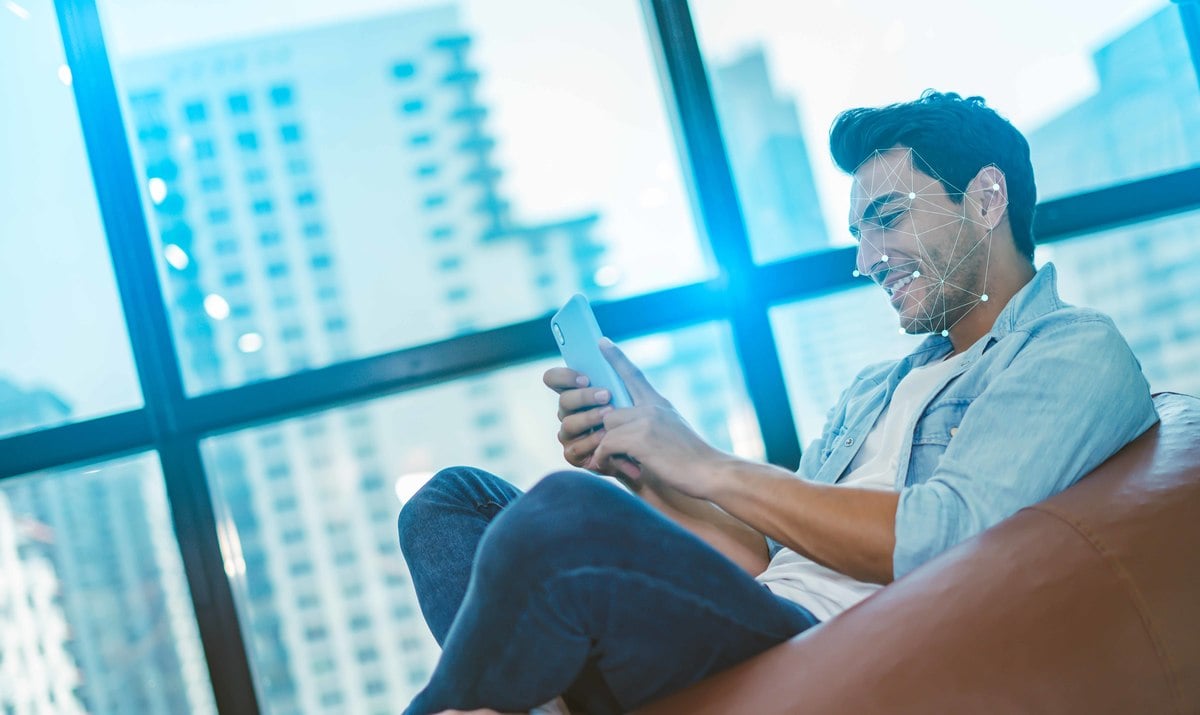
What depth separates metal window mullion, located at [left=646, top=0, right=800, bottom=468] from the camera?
2264 millimetres

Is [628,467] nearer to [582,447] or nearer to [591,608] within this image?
[582,447]

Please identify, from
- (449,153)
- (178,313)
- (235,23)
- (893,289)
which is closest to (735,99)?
(449,153)

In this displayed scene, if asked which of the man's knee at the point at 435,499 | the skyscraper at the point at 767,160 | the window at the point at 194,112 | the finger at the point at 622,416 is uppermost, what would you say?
the window at the point at 194,112

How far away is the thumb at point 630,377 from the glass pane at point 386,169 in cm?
81

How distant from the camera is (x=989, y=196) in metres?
1.48

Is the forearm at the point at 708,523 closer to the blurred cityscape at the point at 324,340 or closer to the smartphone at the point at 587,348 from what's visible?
the smartphone at the point at 587,348

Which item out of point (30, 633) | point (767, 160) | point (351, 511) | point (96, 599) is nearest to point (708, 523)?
point (351, 511)

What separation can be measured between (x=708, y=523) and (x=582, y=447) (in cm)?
25

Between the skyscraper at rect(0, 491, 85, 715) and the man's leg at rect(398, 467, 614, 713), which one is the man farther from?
the skyscraper at rect(0, 491, 85, 715)

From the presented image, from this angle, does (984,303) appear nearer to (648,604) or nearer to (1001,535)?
(1001,535)

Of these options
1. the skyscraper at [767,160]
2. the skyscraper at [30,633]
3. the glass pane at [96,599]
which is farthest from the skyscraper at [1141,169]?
the skyscraper at [30,633]

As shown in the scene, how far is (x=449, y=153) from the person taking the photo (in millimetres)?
2346

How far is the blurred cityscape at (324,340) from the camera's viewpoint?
7.00 ft

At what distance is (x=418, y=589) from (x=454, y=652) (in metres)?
0.36
